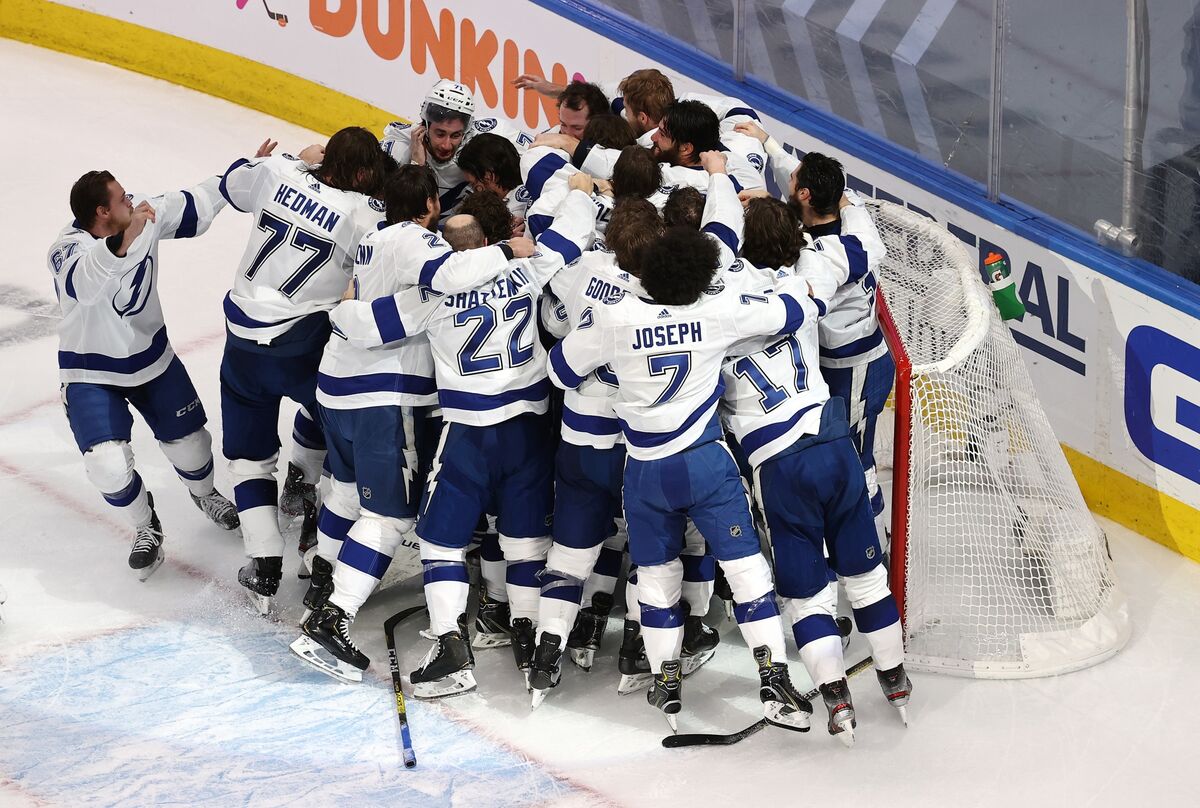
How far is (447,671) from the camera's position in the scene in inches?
175

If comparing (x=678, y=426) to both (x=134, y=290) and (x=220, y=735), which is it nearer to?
(x=220, y=735)

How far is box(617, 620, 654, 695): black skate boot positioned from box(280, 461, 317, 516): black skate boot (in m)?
1.46

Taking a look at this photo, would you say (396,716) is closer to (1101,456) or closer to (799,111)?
(1101,456)

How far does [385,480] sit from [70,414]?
117cm

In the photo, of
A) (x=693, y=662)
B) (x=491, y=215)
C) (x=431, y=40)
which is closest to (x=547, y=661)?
(x=693, y=662)

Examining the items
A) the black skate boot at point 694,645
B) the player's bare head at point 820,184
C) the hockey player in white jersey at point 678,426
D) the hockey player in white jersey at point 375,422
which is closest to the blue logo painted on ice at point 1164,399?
the player's bare head at point 820,184

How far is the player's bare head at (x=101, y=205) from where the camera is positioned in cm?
473

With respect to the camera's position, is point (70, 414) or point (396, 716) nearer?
point (396, 716)

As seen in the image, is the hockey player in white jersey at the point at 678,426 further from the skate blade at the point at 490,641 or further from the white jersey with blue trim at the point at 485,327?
the skate blade at the point at 490,641

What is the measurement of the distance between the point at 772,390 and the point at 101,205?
83.3 inches

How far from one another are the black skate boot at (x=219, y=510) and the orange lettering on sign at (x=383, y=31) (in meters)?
3.18

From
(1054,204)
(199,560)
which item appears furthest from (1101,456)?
(199,560)

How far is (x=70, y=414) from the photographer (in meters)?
4.99

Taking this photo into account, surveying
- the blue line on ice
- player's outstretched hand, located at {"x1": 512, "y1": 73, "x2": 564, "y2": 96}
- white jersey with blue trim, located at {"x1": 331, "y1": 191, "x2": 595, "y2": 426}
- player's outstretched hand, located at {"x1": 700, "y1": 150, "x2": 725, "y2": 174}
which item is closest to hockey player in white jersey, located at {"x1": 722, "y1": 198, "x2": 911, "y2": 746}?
player's outstretched hand, located at {"x1": 700, "y1": 150, "x2": 725, "y2": 174}
